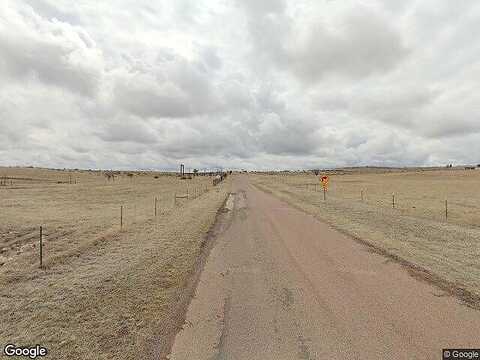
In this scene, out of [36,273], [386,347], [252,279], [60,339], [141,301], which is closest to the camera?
[386,347]

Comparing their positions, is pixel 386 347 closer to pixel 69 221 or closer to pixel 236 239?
pixel 236 239

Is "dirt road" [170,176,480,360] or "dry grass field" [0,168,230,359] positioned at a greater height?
"dirt road" [170,176,480,360]

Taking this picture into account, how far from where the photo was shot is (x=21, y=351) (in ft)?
16.9

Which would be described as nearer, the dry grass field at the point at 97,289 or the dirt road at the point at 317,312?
the dirt road at the point at 317,312

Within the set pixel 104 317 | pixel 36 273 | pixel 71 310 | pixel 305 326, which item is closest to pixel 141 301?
pixel 104 317

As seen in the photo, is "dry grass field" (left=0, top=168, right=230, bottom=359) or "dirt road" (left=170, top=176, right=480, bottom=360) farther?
"dry grass field" (left=0, top=168, right=230, bottom=359)

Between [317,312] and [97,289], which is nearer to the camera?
[317,312]

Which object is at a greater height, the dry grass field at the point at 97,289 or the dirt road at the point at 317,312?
the dirt road at the point at 317,312

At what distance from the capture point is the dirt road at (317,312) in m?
5.10

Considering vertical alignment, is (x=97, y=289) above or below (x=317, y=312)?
below

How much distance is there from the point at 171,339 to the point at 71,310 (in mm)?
2773

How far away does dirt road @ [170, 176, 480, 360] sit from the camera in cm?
510

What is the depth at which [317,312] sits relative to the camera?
6.37 m

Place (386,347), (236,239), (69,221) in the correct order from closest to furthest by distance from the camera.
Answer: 1. (386,347)
2. (236,239)
3. (69,221)
